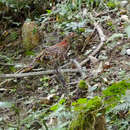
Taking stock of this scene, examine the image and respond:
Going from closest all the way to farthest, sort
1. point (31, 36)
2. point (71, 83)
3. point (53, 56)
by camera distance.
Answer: point (71, 83) → point (53, 56) → point (31, 36)

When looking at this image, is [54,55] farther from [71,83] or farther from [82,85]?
[82,85]

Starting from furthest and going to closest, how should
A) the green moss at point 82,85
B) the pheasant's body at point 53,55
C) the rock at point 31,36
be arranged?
the rock at point 31,36
the pheasant's body at point 53,55
the green moss at point 82,85

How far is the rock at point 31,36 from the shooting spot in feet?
14.8

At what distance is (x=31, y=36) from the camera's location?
14.9 ft

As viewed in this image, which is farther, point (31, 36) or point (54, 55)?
point (31, 36)

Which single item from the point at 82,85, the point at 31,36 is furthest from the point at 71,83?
the point at 31,36

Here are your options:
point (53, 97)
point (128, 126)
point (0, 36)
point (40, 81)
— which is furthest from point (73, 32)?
point (128, 126)

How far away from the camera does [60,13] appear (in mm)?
4320

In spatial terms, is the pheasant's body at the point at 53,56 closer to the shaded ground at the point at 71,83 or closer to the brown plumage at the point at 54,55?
the brown plumage at the point at 54,55

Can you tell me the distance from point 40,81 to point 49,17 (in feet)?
5.62

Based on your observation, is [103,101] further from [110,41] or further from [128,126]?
[110,41]

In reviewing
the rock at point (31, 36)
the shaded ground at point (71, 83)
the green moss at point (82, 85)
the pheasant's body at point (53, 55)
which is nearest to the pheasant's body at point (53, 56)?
the pheasant's body at point (53, 55)

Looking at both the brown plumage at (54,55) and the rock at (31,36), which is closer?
the brown plumage at (54,55)

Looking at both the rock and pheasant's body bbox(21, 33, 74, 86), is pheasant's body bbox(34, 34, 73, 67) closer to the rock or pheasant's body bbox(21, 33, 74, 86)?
pheasant's body bbox(21, 33, 74, 86)
